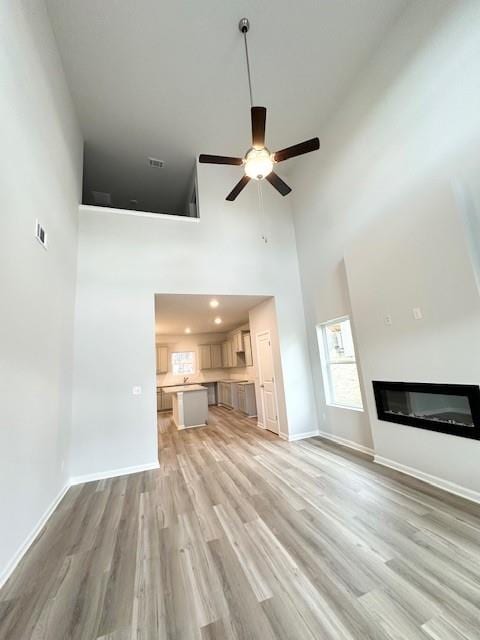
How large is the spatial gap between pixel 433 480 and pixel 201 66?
5.96 m

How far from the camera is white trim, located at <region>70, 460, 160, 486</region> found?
138 inches

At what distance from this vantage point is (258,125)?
8.11 ft

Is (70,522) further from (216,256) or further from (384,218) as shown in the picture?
(384,218)

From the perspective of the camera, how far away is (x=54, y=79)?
311 cm

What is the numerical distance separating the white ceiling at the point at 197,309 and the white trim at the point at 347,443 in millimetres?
2829

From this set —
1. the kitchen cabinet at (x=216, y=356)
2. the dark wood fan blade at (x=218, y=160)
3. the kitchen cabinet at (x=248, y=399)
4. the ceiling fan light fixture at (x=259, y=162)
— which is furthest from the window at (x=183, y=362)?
the ceiling fan light fixture at (x=259, y=162)

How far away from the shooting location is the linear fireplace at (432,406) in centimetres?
251

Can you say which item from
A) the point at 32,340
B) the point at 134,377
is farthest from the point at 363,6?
the point at 134,377

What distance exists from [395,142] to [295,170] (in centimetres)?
248

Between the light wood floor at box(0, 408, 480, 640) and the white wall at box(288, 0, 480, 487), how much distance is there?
1.00 metres

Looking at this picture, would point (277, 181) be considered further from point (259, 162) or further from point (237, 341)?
point (237, 341)

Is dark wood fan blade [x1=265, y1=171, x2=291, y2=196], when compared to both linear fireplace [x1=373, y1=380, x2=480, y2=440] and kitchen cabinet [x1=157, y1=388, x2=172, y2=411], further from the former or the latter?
kitchen cabinet [x1=157, y1=388, x2=172, y2=411]

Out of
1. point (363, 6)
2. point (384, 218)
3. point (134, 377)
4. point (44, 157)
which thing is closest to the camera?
point (44, 157)

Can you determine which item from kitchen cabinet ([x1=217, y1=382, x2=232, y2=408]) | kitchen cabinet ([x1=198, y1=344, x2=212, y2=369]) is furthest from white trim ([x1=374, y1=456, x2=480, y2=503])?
kitchen cabinet ([x1=198, y1=344, x2=212, y2=369])
